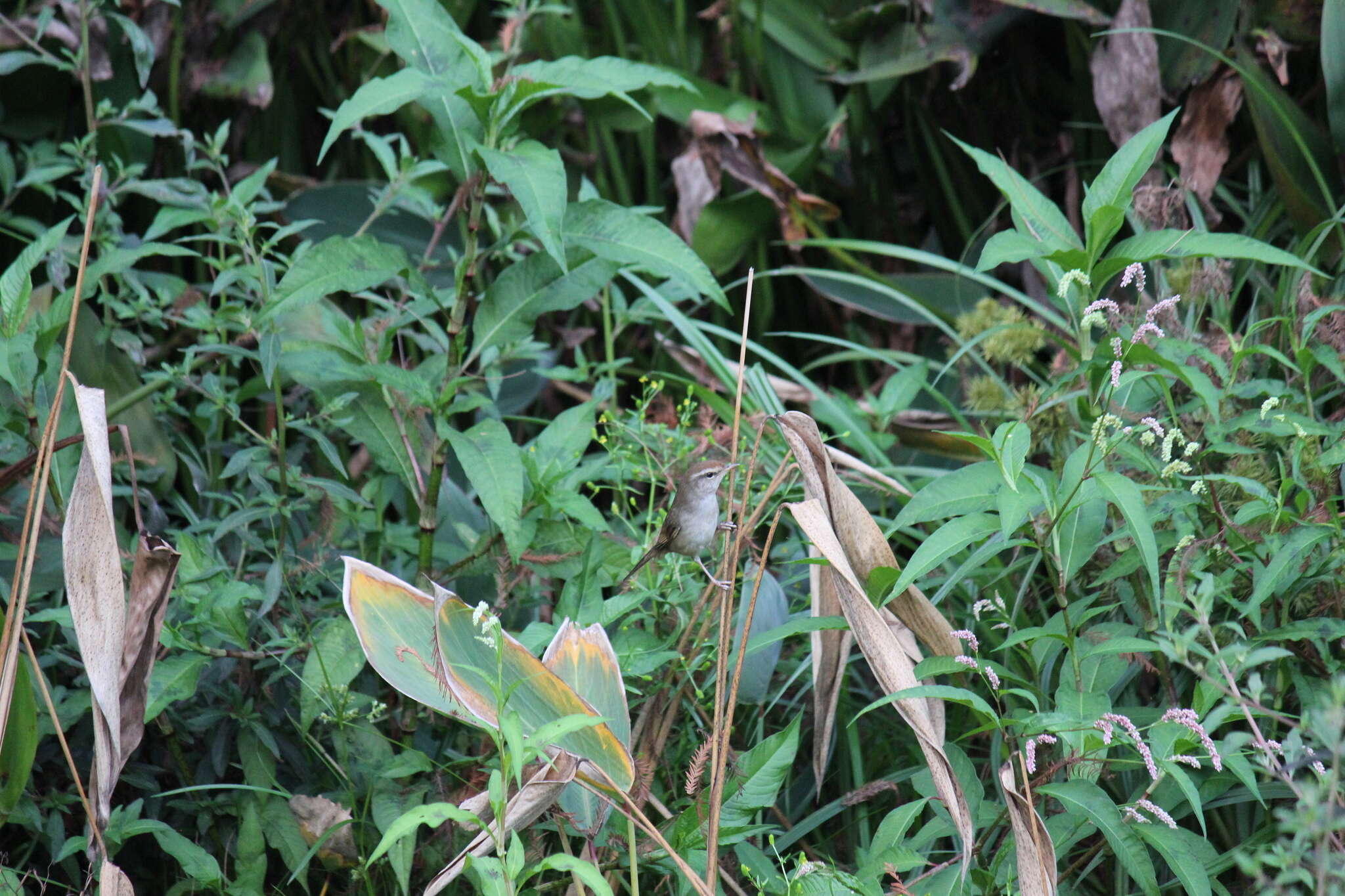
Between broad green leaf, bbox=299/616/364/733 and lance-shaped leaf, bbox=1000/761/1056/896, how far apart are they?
3.53 ft

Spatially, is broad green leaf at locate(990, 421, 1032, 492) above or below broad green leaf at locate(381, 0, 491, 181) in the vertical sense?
below

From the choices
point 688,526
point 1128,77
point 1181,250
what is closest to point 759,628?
point 688,526

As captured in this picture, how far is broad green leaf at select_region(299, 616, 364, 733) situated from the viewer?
1957mm

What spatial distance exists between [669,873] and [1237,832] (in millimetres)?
967

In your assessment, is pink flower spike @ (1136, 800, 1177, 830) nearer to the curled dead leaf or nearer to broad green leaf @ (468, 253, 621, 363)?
broad green leaf @ (468, 253, 621, 363)

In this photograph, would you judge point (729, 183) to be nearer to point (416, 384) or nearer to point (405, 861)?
point (416, 384)

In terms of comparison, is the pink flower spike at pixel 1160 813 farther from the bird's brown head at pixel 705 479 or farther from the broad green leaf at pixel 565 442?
the broad green leaf at pixel 565 442

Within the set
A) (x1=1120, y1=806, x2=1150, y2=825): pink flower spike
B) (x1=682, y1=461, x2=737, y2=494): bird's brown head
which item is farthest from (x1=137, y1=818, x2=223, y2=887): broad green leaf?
(x1=1120, y1=806, x2=1150, y2=825): pink flower spike

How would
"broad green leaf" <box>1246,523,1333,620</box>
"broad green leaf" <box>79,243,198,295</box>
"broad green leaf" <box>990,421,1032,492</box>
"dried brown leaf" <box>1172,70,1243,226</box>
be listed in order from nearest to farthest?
1. "broad green leaf" <box>990,421,1032,492</box>
2. "broad green leaf" <box>1246,523,1333,620</box>
3. "broad green leaf" <box>79,243,198,295</box>
4. "dried brown leaf" <box>1172,70,1243,226</box>

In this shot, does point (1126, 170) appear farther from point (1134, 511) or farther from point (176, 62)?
point (176, 62)

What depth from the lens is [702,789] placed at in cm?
178

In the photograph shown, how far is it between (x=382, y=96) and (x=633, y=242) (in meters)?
0.45

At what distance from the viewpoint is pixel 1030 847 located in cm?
155

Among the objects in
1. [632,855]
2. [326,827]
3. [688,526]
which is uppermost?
[688,526]
